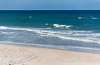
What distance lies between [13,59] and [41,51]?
9.18ft

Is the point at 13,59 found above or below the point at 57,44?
above

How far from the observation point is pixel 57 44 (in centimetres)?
1587

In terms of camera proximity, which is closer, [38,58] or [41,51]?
[38,58]

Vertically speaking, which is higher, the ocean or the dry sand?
the dry sand

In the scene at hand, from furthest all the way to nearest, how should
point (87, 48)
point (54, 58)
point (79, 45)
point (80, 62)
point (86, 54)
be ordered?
point (79, 45)
point (87, 48)
point (86, 54)
point (54, 58)
point (80, 62)

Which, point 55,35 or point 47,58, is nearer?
point 47,58

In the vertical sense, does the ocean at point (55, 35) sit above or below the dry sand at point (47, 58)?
below

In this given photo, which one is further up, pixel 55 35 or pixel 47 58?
pixel 47 58

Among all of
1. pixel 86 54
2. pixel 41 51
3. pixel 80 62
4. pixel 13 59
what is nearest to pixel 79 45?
pixel 86 54

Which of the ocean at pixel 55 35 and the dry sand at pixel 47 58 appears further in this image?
the ocean at pixel 55 35

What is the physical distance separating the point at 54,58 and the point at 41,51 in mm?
1975

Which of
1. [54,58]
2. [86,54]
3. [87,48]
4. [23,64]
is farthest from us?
[87,48]

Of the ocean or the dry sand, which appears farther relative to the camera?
the ocean

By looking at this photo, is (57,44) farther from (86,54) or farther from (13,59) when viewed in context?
(13,59)
